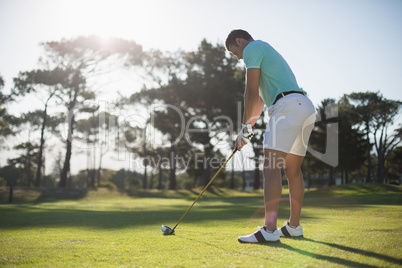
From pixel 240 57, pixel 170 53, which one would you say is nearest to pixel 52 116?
pixel 170 53

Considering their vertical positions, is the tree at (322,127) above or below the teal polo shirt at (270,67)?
above

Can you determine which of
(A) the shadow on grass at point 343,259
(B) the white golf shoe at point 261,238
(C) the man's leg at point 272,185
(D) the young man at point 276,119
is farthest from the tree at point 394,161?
(A) the shadow on grass at point 343,259

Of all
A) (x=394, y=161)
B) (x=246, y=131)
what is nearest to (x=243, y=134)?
(x=246, y=131)

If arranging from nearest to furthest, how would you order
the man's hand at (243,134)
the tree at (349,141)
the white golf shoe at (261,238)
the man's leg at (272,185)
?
the white golf shoe at (261,238), the man's leg at (272,185), the man's hand at (243,134), the tree at (349,141)

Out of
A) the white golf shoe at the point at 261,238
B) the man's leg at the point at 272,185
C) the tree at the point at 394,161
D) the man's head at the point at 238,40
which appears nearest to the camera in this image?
the white golf shoe at the point at 261,238

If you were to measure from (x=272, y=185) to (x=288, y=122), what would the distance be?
63cm

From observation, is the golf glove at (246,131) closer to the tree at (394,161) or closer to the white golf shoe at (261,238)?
the white golf shoe at (261,238)

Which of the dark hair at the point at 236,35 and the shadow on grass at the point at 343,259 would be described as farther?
the dark hair at the point at 236,35

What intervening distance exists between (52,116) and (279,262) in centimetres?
3882

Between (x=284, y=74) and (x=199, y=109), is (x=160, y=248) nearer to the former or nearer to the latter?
(x=284, y=74)

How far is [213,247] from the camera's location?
2832 mm

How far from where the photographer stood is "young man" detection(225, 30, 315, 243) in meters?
3.35

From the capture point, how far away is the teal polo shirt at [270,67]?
3.55 metres

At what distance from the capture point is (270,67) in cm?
360
